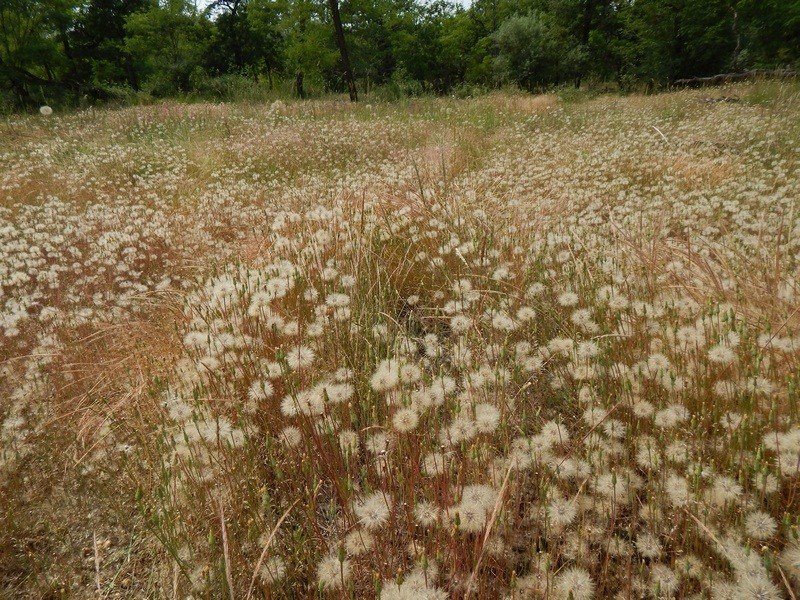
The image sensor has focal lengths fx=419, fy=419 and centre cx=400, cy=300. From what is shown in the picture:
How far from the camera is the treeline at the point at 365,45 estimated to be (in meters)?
21.9

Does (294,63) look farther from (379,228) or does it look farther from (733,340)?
(733,340)

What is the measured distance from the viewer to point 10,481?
2.05 m

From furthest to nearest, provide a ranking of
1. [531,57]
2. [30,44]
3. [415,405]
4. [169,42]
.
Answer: [169,42]
[531,57]
[30,44]
[415,405]

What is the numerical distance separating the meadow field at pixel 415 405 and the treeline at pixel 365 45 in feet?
52.3

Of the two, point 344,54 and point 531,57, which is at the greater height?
point 531,57

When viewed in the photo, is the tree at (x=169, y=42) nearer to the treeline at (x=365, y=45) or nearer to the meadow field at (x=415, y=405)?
the treeline at (x=365, y=45)

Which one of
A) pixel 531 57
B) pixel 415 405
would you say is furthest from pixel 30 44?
pixel 415 405

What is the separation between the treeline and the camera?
21.9 metres

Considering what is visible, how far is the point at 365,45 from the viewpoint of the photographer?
100 feet

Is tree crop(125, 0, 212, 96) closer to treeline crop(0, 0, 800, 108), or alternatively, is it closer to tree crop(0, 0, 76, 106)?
treeline crop(0, 0, 800, 108)

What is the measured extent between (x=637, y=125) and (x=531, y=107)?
511 centimetres

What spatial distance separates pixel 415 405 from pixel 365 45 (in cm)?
3459

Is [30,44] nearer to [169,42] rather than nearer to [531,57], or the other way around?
[169,42]

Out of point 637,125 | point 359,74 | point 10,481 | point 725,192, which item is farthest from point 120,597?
point 359,74
